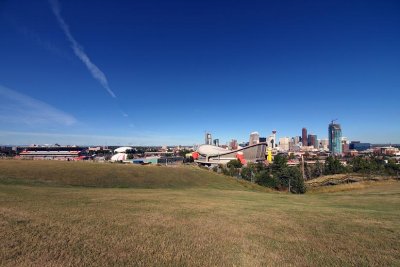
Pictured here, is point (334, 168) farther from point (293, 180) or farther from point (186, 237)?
point (186, 237)

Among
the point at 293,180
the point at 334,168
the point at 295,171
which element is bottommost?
the point at 293,180

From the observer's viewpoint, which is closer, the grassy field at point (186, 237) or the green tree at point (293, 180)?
the grassy field at point (186, 237)

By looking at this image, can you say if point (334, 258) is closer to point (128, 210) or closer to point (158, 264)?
point (158, 264)

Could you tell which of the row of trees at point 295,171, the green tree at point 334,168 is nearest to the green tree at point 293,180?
the row of trees at point 295,171

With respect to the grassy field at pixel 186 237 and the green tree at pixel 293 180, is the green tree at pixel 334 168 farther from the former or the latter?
the grassy field at pixel 186 237

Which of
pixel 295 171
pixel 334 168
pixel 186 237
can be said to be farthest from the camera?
pixel 334 168

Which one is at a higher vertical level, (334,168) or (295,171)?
(295,171)

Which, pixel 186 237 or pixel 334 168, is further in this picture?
pixel 334 168

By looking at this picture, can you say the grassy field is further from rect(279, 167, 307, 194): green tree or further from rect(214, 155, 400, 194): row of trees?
rect(279, 167, 307, 194): green tree

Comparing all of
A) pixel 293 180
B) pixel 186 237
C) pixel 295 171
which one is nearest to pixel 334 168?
pixel 295 171

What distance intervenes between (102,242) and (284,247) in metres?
6.35

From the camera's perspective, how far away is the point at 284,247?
8.80 m

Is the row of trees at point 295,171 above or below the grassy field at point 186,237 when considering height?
below

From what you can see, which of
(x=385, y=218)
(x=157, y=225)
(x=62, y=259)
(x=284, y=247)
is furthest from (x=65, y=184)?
(x=385, y=218)
